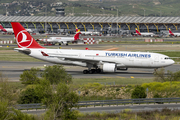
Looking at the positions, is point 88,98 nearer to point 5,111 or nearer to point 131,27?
point 5,111

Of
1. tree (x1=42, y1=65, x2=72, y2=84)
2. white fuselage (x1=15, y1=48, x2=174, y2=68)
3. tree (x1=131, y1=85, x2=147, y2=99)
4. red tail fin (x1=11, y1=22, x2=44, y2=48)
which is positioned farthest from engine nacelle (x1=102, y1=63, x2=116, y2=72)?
red tail fin (x1=11, y1=22, x2=44, y2=48)

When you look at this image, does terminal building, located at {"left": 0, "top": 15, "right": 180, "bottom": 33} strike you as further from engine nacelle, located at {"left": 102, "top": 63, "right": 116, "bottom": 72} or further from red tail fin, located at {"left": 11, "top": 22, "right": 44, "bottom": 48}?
engine nacelle, located at {"left": 102, "top": 63, "right": 116, "bottom": 72}

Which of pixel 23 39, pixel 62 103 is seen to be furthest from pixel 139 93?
pixel 23 39

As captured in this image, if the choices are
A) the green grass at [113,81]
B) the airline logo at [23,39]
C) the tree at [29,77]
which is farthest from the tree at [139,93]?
the airline logo at [23,39]

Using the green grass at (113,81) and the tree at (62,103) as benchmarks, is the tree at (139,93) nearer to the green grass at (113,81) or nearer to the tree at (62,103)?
the green grass at (113,81)

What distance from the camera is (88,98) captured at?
3522 cm

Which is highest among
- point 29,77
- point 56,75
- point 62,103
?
point 62,103

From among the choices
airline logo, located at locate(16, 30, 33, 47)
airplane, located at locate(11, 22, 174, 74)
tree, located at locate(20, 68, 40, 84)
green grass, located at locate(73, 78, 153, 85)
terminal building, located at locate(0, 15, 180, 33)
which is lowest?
green grass, located at locate(73, 78, 153, 85)

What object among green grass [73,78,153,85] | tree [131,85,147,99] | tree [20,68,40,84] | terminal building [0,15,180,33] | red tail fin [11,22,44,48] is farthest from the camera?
terminal building [0,15,180,33]

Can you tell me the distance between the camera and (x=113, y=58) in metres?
48.8

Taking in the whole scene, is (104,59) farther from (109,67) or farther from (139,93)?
(139,93)

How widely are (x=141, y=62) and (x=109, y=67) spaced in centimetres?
559

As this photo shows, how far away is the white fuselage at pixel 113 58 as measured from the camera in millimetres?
48188

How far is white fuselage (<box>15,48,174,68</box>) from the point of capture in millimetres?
48188
